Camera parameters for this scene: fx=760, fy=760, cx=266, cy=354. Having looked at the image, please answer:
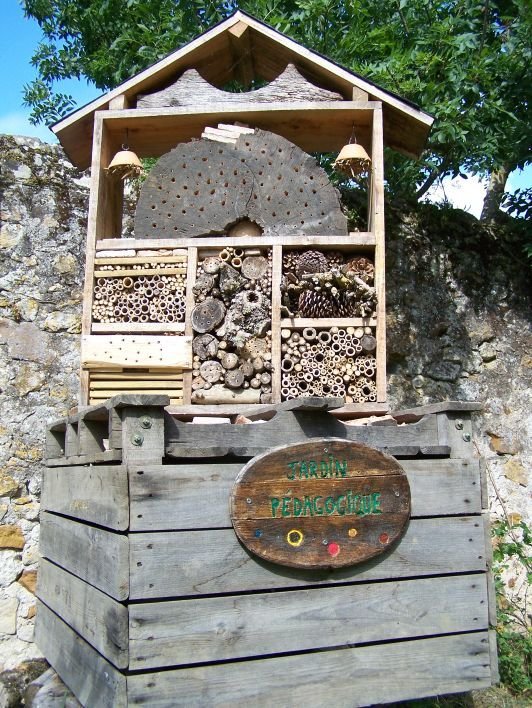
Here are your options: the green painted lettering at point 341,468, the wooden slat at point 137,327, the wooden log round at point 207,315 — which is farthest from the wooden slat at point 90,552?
the wooden log round at point 207,315

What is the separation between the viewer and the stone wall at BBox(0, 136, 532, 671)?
239 inches

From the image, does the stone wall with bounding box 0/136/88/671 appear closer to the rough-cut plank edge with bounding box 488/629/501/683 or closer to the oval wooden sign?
the oval wooden sign

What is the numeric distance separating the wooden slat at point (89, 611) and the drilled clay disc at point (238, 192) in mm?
2468

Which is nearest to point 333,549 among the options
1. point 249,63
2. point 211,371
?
point 211,371

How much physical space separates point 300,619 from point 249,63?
15.2 ft

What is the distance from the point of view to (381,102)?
18.6 ft

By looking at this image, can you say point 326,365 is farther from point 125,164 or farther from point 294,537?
point 125,164

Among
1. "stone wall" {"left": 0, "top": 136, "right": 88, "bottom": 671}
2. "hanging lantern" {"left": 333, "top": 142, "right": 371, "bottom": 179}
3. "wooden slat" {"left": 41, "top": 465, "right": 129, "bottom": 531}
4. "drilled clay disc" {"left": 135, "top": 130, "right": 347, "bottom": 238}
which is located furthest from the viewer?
"stone wall" {"left": 0, "top": 136, "right": 88, "bottom": 671}

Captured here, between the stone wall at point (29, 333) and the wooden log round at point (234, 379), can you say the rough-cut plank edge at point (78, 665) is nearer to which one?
the stone wall at point (29, 333)

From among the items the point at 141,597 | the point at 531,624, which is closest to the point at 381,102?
the point at 141,597

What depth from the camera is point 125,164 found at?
5637 mm

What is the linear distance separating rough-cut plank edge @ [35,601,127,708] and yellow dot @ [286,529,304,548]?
0.95 metres

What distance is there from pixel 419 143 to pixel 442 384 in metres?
2.43

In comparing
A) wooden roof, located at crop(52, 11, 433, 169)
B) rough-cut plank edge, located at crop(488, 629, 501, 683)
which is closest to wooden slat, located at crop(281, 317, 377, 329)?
wooden roof, located at crop(52, 11, 433, 169)
